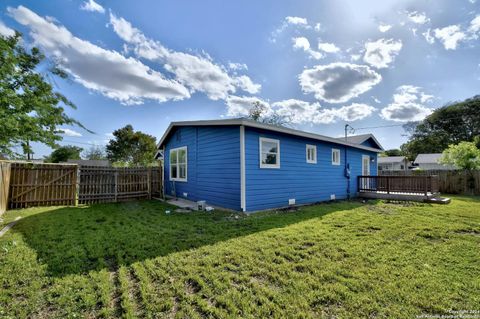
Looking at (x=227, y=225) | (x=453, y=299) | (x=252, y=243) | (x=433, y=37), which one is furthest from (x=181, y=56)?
(x=453, y=299)

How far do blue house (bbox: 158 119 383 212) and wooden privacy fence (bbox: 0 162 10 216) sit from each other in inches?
226

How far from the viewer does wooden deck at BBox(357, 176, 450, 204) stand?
9891 mm

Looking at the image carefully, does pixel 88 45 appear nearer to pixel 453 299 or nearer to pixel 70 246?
pixel 70 246

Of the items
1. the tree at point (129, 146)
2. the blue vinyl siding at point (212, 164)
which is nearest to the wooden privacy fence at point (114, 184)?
the blue vinyl siding at point (212, 164)

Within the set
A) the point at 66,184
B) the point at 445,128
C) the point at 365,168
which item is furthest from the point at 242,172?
the point at 445,128

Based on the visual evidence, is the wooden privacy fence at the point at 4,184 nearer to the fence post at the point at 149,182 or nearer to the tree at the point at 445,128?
the fence post at the point at 149,182

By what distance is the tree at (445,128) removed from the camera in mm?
34500

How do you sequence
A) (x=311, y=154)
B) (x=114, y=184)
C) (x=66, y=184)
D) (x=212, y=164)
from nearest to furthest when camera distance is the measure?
(x=212, y=164) < (x=66, y=184) < (x=311, y=154) < (x=114, y=184)

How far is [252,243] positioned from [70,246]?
3.26 metres

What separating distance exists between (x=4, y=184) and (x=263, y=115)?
24.5 m

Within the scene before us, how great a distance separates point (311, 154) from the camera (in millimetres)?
9594

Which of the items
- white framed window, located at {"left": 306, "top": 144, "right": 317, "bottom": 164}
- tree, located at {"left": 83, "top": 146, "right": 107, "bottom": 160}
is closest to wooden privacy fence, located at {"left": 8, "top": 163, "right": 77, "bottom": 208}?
white framed window, located at {"left": 306, "top": 144, "right": 317, "bottom": 164}

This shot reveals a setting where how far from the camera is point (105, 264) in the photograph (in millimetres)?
3225

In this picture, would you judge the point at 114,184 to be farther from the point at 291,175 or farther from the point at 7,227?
the point at 291,175
